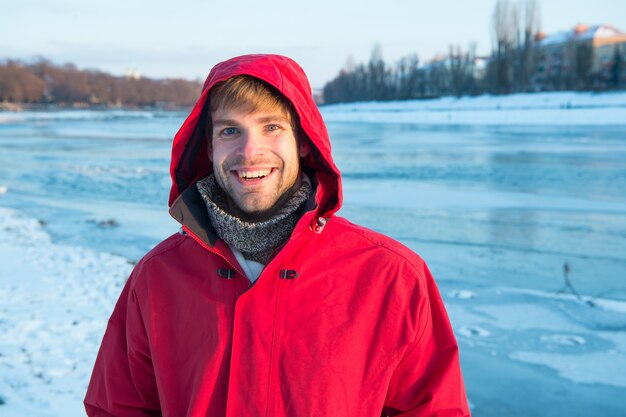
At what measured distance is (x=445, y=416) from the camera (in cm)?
145

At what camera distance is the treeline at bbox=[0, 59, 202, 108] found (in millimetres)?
95062

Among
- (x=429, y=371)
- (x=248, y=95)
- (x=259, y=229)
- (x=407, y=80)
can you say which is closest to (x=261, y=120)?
(x=248, y=95)

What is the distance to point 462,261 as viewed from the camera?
19.9 ft

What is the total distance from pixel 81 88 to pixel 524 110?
295 feet

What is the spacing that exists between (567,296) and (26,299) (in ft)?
14.7

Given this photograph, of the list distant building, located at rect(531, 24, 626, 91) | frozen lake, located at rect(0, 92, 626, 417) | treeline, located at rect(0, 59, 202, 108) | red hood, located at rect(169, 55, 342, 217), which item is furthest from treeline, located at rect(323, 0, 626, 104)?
treeline, located at rect(0, 59, 202, 108)

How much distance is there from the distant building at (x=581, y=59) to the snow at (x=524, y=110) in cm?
400

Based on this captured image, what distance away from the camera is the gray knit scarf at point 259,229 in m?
1.47

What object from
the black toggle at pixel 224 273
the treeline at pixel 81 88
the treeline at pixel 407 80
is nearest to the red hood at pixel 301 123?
the black toggle at pixel 224 273

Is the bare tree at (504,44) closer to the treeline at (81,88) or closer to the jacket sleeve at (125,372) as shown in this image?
the jacket sleeve at (125,372)

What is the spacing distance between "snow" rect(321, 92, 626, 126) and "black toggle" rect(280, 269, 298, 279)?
31.3 m

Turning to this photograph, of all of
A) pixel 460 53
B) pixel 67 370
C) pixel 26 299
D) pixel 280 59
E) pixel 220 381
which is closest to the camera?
pixel 220 381

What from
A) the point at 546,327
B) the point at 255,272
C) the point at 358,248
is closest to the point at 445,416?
the point at 358,248

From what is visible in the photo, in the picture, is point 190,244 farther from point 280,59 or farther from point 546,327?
point 546,327
